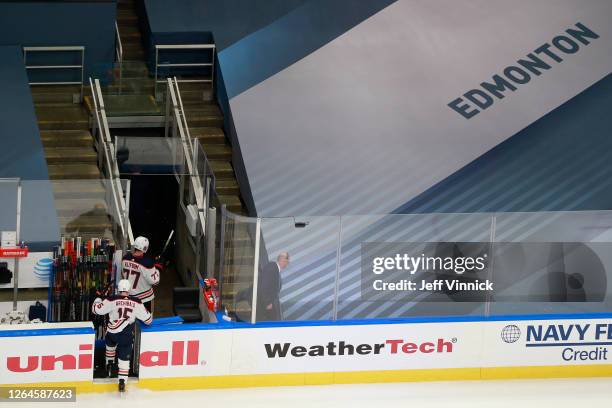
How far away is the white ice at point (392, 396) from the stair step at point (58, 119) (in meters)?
5.49

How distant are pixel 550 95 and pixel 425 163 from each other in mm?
2059

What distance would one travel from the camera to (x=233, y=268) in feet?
43.3

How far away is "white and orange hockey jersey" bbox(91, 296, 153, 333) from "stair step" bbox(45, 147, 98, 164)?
182 inches

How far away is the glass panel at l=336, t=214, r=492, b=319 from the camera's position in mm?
13141

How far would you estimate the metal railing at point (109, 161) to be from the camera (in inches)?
578

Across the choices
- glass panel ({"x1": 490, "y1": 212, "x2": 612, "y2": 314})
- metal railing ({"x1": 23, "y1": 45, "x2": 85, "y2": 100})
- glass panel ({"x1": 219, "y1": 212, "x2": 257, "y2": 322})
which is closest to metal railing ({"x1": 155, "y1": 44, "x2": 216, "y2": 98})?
metal railing ({"x1": 23, "y1": 45, "x2": 85, "y2": 100})

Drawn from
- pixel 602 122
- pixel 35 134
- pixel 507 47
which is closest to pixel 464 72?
pixel 507 47

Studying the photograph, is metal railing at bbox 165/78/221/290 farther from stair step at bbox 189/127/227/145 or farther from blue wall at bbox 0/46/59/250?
blue wall at bbox 0/46/59/250

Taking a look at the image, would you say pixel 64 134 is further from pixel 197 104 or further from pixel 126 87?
pixel 197 104

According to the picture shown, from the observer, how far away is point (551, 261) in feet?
44.3

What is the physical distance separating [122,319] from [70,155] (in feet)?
16.0

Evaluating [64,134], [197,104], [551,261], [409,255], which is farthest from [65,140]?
[551,261]

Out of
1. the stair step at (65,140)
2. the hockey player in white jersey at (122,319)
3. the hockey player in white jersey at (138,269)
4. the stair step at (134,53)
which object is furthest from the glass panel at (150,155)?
the hockey player in white jersey at (122,319)
